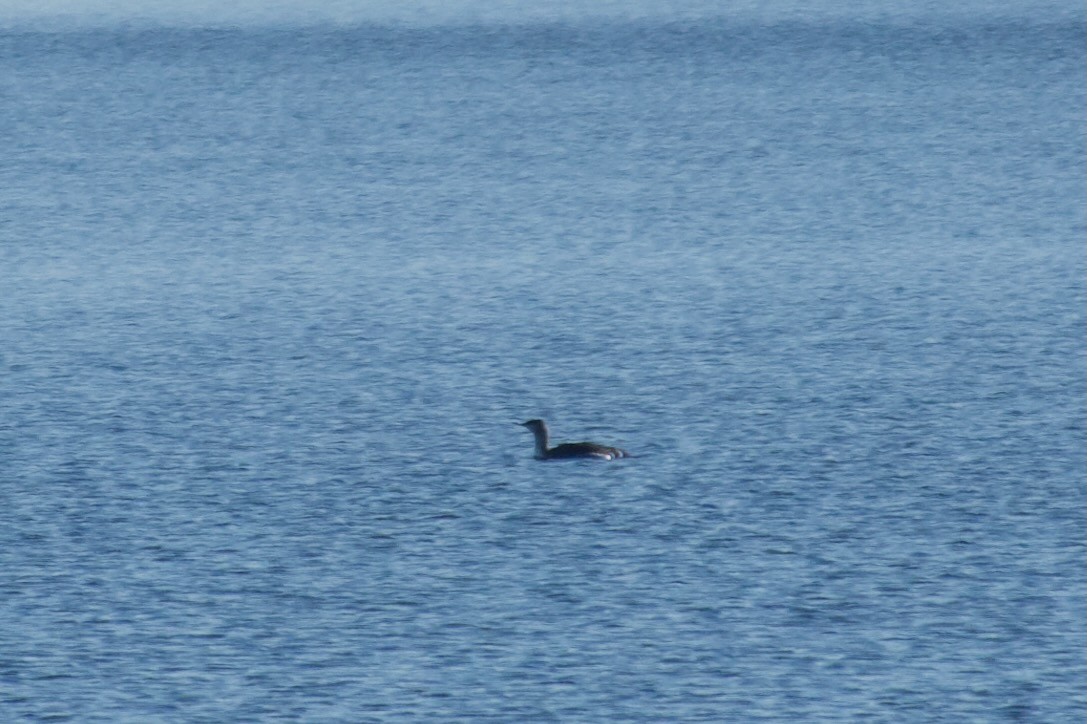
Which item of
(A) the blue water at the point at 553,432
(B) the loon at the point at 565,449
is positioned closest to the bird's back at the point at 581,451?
(B) the loon at the point at 565,449

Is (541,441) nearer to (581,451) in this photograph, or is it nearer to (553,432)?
(581,451)

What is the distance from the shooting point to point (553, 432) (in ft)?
70.3

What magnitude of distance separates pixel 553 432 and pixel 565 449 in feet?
4.33

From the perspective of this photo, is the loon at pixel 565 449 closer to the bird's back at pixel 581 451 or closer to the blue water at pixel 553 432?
the bird's back at pixel 581 451

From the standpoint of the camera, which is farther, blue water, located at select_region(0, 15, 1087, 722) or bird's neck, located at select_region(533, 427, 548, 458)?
bird's neck, located at select_region(533, 427, 548, 458)

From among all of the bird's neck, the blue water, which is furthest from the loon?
the blue water

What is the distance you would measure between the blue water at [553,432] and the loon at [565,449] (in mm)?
124

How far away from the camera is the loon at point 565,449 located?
20.1 meters

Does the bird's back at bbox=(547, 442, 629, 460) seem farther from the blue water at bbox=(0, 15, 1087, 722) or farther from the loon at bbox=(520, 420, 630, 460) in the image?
the blue water at bbox=(0, 15, 1087, 722)

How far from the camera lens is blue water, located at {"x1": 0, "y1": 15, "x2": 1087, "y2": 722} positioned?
601 inches

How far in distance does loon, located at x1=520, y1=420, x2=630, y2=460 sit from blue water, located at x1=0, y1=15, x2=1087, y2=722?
12 cm

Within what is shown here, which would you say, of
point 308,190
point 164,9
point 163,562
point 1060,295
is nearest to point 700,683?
point 163,562

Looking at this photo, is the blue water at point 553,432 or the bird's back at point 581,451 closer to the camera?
the blue water at point 553,432

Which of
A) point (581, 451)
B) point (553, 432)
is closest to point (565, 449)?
point (581, 451)
